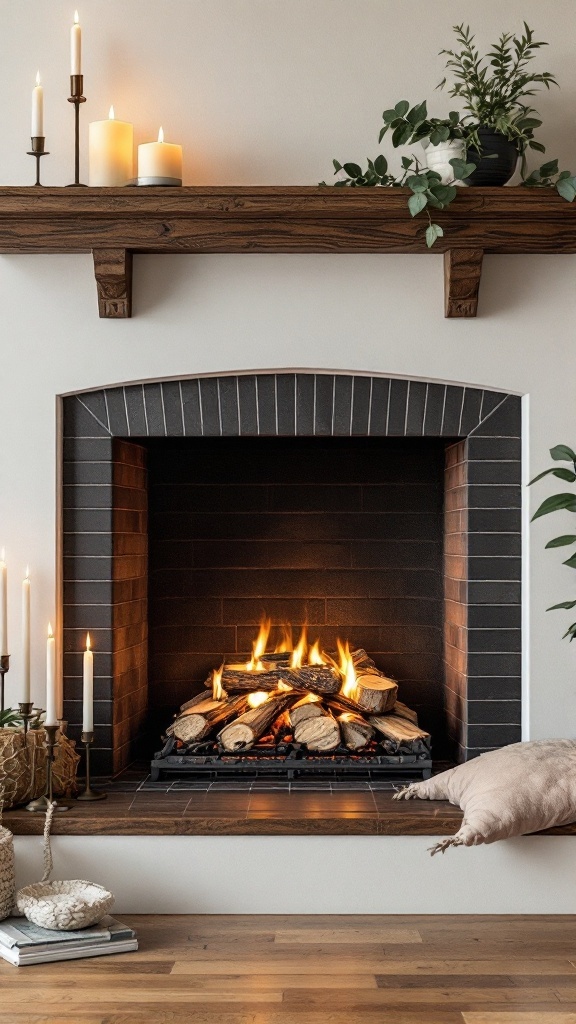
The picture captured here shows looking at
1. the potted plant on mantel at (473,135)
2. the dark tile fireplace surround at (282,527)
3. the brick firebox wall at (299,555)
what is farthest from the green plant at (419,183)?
the brick firebox wall at (299,555)

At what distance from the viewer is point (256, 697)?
11.0ft

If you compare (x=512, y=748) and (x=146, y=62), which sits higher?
(x=146, y=62)

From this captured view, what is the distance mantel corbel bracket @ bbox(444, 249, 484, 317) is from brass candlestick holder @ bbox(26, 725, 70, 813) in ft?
5.26

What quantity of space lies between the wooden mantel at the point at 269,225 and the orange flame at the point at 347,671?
117 centimetres

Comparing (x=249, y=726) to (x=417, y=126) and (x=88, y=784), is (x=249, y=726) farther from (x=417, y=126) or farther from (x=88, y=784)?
(x=417, y=126)

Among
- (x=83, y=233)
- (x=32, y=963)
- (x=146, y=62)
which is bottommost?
(x=32, y=963)

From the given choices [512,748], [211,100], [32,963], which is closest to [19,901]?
[32,963]

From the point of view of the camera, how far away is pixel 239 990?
230 centimetres

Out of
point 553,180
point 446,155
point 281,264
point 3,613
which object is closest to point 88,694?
point 3,613

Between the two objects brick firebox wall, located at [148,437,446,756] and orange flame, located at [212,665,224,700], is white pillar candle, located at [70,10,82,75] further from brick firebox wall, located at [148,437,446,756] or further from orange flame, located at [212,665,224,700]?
orange flame, located at [212,665,224,700]

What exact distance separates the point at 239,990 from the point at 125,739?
1117 millimetres

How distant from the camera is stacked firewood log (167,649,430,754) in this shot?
3180mm

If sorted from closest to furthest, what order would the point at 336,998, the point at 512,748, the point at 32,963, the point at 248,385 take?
the point at 336,998 < the point at 32,963 < the point at 512,748 < the point at 248,385

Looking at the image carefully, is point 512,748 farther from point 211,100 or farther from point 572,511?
point 211,100
